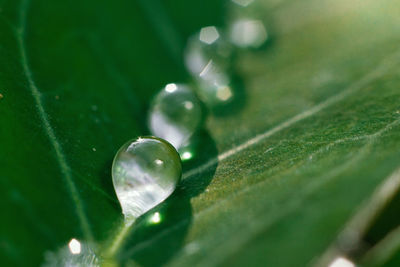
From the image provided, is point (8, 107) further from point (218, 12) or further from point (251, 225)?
point (218, 12)

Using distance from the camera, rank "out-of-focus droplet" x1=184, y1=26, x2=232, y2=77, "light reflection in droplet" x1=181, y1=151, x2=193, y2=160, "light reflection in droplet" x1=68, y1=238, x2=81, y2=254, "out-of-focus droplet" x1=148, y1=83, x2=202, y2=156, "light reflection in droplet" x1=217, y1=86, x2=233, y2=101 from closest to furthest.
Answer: "light reflection in droplet" x1=68, y1=238, x2=81, y2=254 → "light reflection in droplet" x1=181, y1=151, x2=193, y2=160 → "out-of-focus droplet" x1=148, y1=83, x2=202, y2=156 → "light reflection in droplet" x1=217, y1=86, x2=233, y2=101 → "out-of-focus droplet" x1=184, y1=26, x2=232, y2=77

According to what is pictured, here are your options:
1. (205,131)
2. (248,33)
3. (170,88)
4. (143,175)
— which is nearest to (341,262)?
(143,175)

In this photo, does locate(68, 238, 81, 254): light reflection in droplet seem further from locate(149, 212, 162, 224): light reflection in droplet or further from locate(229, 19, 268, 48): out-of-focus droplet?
locate(229, 19, 268, 48): out-of-focus droplet

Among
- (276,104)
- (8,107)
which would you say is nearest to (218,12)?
(276,104)

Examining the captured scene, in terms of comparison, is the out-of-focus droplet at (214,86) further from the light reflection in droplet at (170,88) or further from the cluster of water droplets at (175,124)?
the light reflection in droplet at (170,88)

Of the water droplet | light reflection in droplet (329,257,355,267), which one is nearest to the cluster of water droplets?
the water droplet

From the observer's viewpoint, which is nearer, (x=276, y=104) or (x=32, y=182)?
(x=32, y=182)
